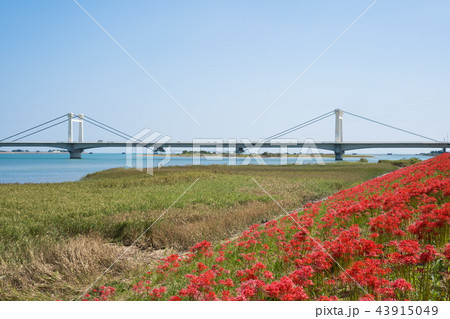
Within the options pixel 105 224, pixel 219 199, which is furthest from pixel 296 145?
pixel 105 224

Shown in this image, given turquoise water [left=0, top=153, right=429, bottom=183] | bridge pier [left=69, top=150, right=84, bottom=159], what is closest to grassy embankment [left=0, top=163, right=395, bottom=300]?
turquoise water [left=0, top=153, right=429, bottom=183]

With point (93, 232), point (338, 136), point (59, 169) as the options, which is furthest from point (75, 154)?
point (93, 232)

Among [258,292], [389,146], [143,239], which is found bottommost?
[143,239]

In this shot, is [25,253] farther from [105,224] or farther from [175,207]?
[175,207]

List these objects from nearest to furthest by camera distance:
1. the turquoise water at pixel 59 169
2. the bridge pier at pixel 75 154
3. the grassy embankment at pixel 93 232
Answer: the grassy embankment at pixel 93 232 < the turquoise water at pixel 59 169 < the bridge pier at pixel 75 154

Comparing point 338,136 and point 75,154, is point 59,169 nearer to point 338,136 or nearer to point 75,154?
point 75,154

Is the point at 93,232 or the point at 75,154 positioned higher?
the point at 75,154

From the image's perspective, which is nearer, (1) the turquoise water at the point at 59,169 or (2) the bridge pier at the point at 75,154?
(1) the turquoise water at the point at 59,169

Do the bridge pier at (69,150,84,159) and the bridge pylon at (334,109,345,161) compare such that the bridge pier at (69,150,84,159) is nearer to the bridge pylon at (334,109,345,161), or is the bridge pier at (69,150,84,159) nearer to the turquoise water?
the turquoise water

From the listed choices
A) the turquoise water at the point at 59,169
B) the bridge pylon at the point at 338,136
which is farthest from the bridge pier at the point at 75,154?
the bridge pylon at the point at 338,136

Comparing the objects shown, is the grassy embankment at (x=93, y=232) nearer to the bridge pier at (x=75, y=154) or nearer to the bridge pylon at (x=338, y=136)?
the bridge pylon at (x=338, y=136)

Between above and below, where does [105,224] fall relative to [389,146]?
below
